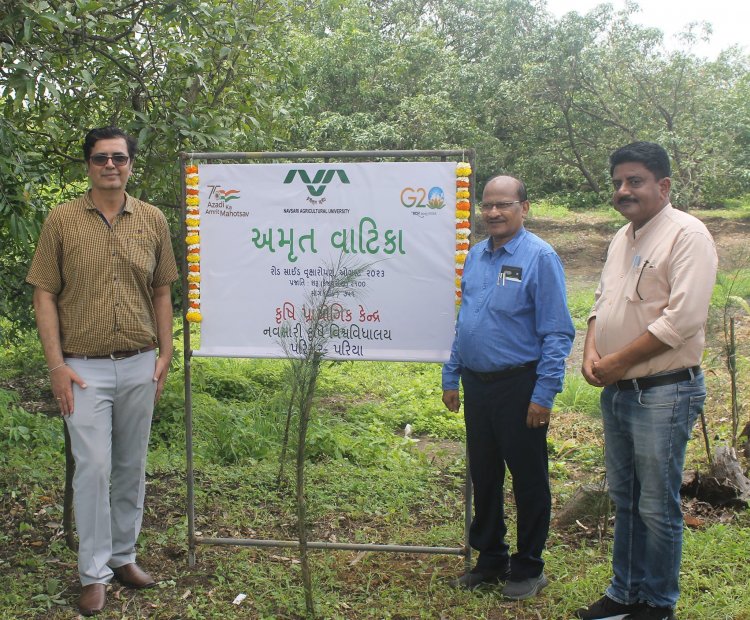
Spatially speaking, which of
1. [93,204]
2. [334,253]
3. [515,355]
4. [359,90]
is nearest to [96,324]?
[93,204]

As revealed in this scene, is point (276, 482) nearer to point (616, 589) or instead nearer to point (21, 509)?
point (21, 509)

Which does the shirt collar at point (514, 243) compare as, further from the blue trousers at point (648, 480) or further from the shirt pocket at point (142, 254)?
the shirt pocket at point (142, 254)

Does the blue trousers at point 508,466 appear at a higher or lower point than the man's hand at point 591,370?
lower

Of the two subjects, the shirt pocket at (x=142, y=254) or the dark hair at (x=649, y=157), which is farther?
the shirt pocket at (x=142, y=254)

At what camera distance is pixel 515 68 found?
727 inches

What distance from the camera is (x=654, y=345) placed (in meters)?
2.91

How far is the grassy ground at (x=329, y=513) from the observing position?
351 centimetres

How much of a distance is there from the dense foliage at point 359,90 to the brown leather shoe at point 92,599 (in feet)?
5.14

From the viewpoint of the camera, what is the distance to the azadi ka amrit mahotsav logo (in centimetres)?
361

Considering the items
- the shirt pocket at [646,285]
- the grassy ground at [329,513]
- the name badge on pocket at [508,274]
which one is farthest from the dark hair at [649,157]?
the grassy ground at [329,513]

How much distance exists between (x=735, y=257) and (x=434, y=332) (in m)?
3.78

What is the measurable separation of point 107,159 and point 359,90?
12.9m

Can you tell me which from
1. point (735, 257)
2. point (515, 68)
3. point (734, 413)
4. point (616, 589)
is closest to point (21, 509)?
point (616, 589)

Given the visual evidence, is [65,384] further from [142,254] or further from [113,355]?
[142,254]
